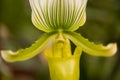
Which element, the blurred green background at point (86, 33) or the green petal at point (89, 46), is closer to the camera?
the green petal at point (89, 46)

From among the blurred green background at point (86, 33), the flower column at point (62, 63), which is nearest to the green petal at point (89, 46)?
the flower column at point (62, 63)

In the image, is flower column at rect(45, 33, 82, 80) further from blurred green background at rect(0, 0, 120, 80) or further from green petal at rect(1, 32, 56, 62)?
blurred green background at rect(0, 0, 120, 80)

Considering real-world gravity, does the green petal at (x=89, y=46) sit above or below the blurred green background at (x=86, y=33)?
above

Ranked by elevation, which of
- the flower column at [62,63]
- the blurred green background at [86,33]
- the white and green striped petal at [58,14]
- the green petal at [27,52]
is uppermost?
the white and green striped petal at [58,14]

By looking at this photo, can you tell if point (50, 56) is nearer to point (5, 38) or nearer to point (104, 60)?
point (104, 60)

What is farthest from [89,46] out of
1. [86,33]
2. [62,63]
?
[86,33]

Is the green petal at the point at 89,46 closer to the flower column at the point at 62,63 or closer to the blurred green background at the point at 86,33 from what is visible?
the flower column at the point at 62,63
